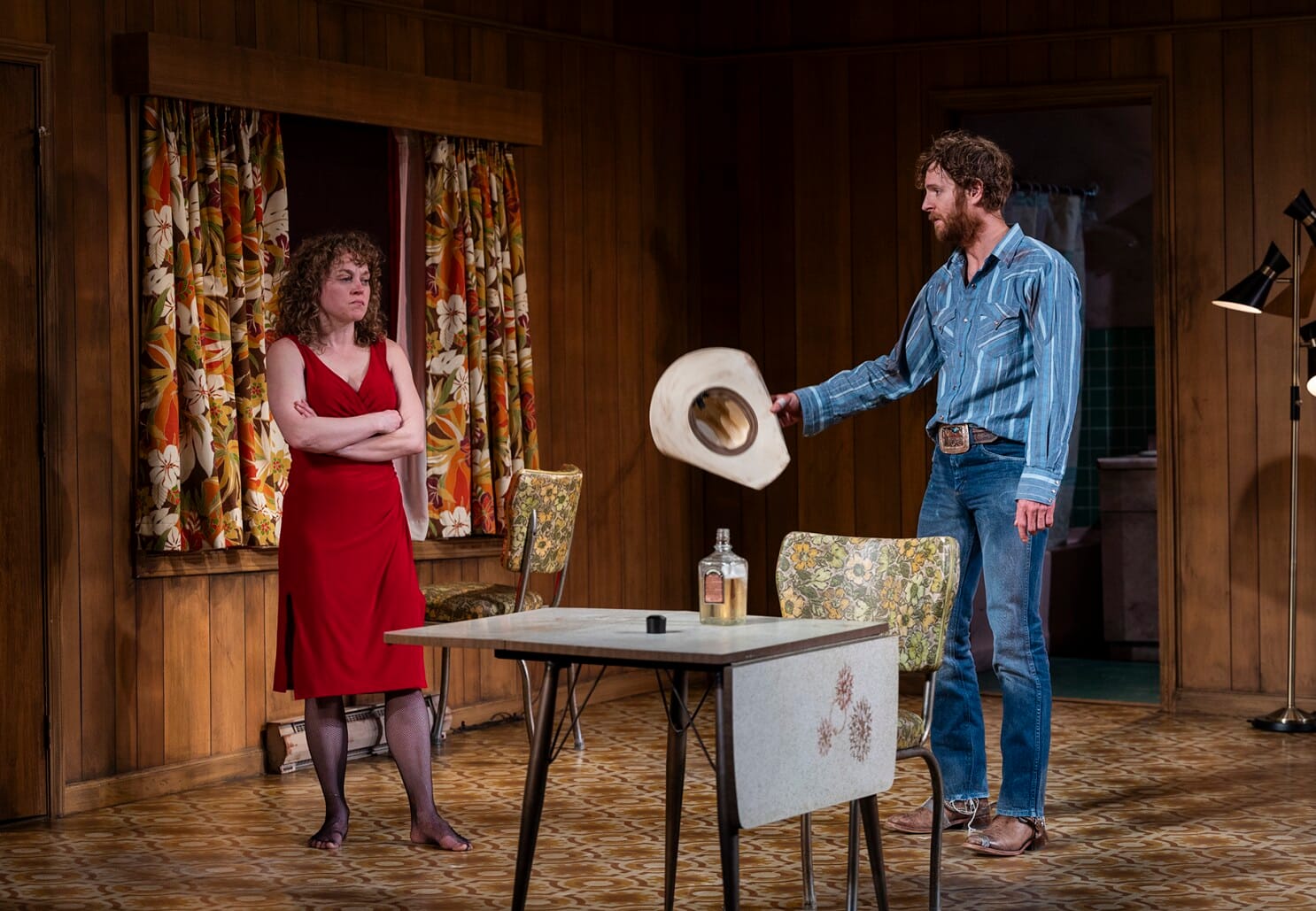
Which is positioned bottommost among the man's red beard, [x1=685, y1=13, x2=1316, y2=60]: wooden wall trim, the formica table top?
the formica table top

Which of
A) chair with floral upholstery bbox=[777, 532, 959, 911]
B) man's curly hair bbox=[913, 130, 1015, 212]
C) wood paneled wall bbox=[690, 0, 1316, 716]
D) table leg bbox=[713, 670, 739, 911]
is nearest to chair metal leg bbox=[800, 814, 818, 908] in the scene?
chair with floral upholstery bbox=[777, 532, 959, 911]

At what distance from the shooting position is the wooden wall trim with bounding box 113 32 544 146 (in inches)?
203

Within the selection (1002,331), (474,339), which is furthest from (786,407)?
(474,339)

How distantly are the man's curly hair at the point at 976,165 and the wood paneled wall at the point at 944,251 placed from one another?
2268 mm

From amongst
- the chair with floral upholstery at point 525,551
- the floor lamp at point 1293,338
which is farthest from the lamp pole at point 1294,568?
the chair with floral upholstery at point 525,551

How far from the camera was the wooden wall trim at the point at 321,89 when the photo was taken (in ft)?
17.0

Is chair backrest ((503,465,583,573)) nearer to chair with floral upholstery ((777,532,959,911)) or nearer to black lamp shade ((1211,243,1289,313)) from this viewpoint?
chair with floral upholstery ((777,532,959,911))

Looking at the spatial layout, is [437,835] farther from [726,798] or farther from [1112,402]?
[1112,402]

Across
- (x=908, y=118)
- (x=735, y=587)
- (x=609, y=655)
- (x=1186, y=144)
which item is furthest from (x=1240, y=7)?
(x=609, y=655)

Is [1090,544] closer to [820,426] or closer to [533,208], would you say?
[533,208]

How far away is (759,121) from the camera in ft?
23.9

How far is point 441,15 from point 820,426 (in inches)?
102

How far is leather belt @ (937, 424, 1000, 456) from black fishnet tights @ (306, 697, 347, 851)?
164cm

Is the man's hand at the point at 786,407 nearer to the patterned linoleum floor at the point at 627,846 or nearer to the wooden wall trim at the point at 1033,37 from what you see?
the patterned linoleum floor at the point at 627,846
